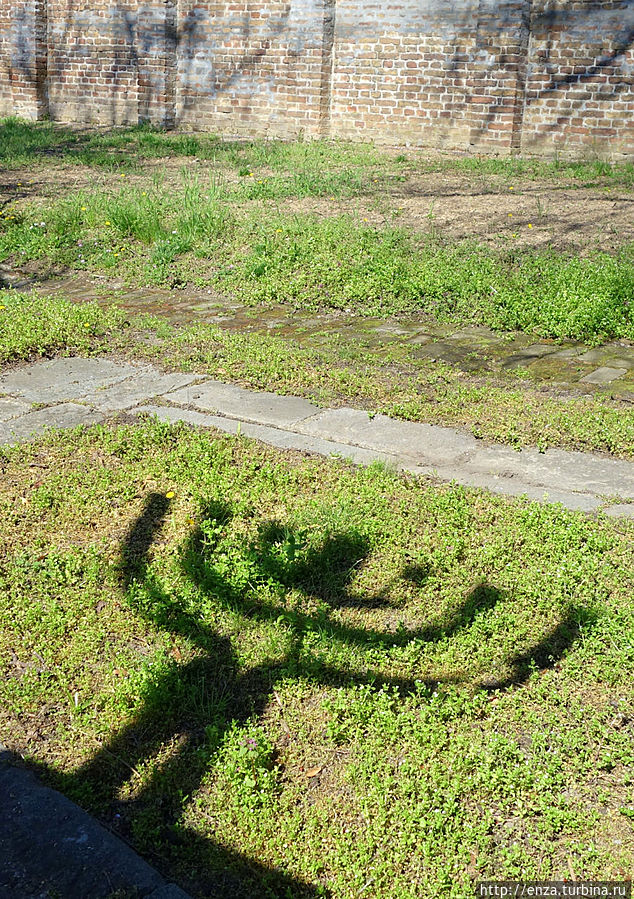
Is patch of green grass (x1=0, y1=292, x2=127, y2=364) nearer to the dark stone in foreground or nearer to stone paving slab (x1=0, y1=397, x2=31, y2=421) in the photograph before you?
stone paving slab (x1=0, y1=397, x2=31, y2=421)

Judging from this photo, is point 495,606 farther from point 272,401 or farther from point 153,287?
point 153,287

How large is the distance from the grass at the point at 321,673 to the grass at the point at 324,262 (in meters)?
2.73

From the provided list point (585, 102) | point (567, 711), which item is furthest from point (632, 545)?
point (585, 102)

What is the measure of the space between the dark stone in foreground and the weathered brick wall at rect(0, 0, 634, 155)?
10733 millimetres

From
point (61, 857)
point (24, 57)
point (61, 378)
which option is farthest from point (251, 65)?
point (61, 857)

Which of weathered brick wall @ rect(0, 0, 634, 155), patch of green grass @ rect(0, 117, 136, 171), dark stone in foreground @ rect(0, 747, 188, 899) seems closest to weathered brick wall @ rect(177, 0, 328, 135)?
weathered brick wall @ rect(0, 0, 634, 155)

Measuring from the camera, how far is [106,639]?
115 inches

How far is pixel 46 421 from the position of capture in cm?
453

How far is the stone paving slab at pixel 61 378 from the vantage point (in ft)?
16.0

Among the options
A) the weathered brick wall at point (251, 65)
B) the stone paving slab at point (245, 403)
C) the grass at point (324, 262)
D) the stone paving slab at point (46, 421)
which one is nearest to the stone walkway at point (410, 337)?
the grass at point (324, 262)

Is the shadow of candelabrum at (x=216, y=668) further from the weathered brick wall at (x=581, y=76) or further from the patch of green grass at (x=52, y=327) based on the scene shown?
the weathered brick wall at (x=581, y=76)

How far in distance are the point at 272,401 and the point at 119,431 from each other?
88 centimetres

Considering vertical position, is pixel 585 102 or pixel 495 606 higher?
pixel 585 102

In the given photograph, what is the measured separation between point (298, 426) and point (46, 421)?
50.7 inches
